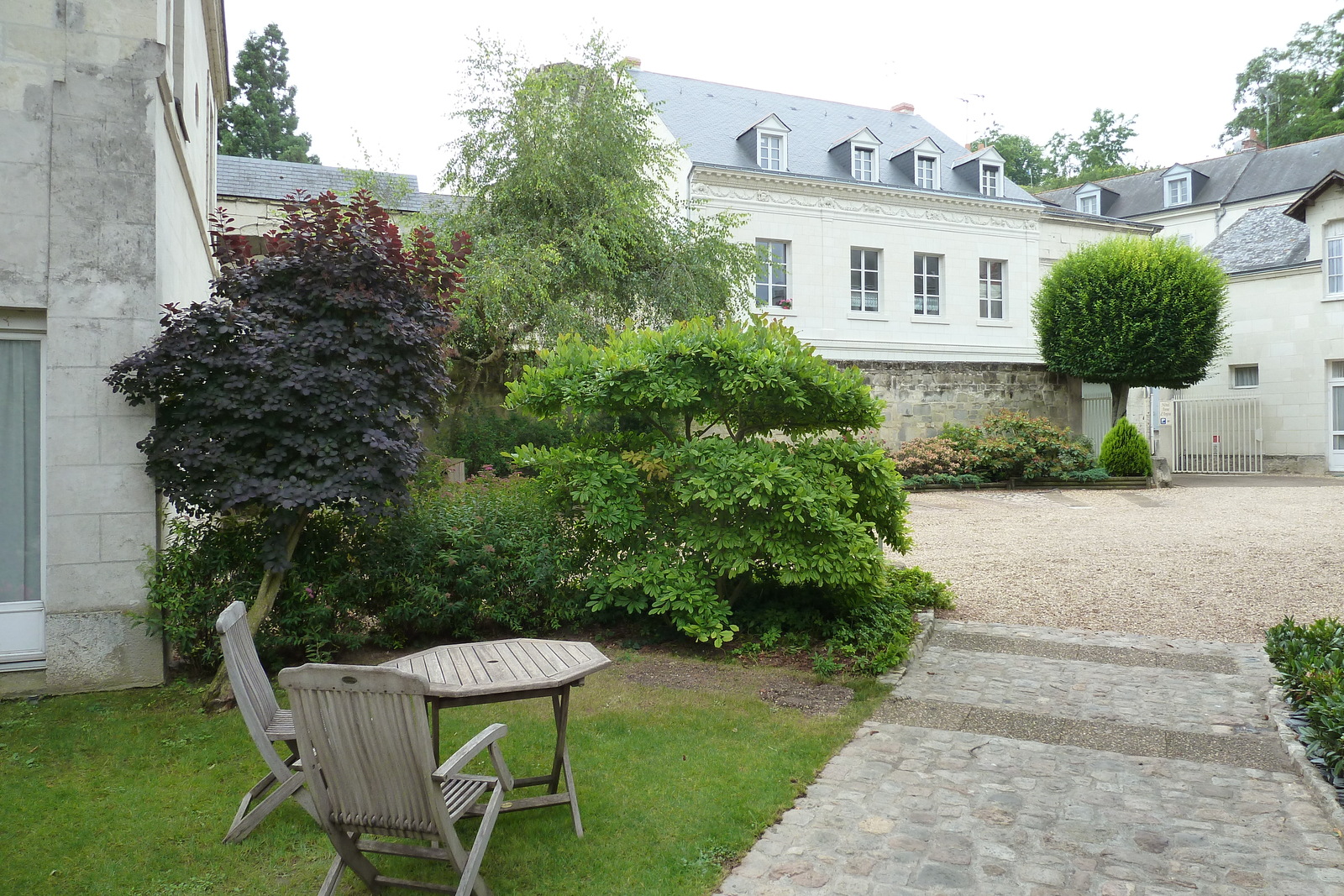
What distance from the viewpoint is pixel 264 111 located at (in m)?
39.6

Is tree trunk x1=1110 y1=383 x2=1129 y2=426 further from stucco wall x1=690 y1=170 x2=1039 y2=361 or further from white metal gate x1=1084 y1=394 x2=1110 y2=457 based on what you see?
stucco wall x1=690 y1=170 x2=1039 y2=361

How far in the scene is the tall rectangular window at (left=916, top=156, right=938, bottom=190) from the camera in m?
24.5

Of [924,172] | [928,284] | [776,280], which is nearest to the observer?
[776,280]

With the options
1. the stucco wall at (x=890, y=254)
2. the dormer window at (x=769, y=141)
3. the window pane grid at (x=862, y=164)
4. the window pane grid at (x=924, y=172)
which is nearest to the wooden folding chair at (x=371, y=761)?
the stucco wall at (x=890, y=254)

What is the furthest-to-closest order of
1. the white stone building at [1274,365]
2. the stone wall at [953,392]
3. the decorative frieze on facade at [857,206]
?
1. the decorative frieze on facade at [857,206]
2. the white stone building at [1274,365]
3. the stone wall at [953,392]

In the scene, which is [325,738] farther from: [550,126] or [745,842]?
[550,126]

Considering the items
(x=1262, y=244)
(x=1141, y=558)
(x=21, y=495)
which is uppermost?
(x=1262, y=244)

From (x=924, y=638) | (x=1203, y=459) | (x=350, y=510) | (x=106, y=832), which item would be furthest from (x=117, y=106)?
(x=1203, y=459)

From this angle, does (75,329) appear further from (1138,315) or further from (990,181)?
(990,181)

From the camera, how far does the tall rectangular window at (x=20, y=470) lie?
532cm

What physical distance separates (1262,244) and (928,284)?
27.4 feet

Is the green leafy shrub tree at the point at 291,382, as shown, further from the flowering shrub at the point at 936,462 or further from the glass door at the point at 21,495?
the flowering shrub at the point at 936,462

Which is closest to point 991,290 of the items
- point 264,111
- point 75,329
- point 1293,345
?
point 1293,345

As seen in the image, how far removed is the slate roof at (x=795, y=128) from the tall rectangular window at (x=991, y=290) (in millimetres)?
1955
